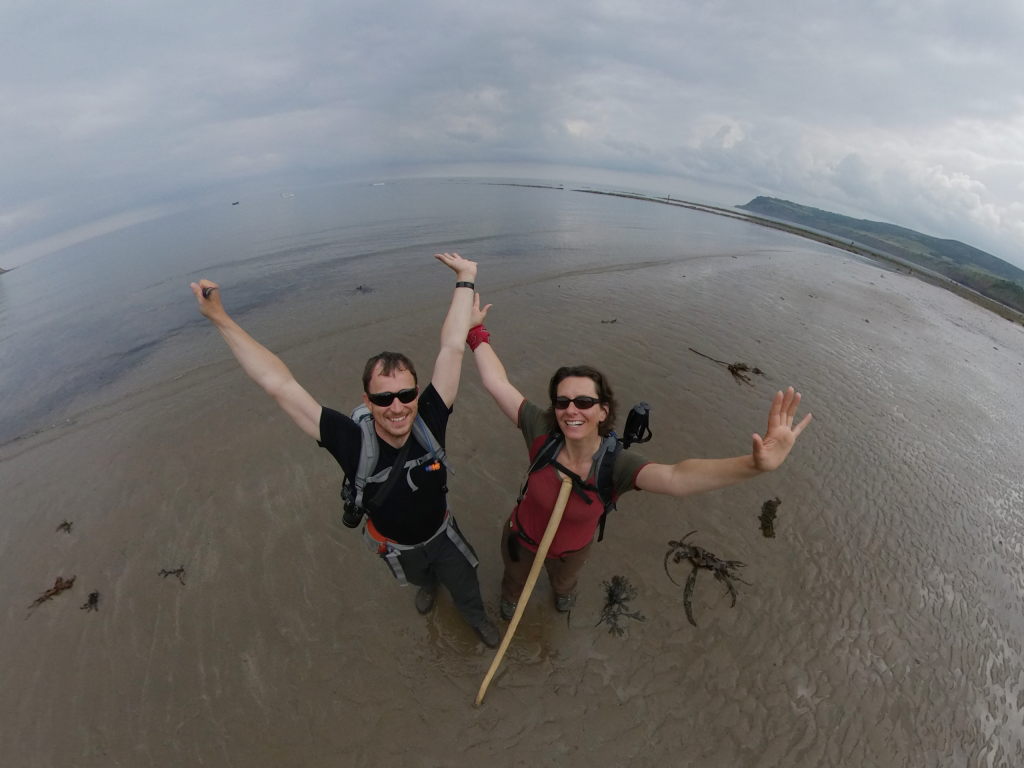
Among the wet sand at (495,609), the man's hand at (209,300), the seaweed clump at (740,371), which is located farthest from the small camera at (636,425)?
the seaweed clump at (740,371)

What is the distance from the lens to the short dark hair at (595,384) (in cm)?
276

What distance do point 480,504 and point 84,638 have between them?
4851 mm

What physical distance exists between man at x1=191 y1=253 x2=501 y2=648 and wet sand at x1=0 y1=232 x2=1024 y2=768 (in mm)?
1825

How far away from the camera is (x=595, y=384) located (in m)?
2.75

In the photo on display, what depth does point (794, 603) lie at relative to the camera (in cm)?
480

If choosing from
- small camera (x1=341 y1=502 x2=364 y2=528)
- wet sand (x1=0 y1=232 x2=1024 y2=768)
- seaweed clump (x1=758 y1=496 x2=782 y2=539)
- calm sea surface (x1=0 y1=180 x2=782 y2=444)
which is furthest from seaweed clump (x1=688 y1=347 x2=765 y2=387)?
calm sea surface (x1=0 y1=180 x2=782 y2=444)

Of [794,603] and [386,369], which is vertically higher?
[386,369]

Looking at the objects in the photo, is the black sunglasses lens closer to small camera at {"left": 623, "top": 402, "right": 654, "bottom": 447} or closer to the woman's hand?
small camera at {"left": 623, "top": 402, "right": 654, "bottom": 447}

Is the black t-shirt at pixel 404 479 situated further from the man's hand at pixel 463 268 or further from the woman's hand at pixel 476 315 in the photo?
the man's hand at pixel 463 268

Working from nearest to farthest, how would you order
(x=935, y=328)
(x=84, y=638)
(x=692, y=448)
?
(x=84, y=638), (x=692, y=448), (x=935, y=328)

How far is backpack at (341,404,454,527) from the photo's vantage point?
108 inches

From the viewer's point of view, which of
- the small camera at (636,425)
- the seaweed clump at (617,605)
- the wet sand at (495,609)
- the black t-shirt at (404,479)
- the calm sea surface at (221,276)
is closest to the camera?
the black t-shirt at (404,479)

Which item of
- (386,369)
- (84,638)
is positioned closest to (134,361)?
(84,638)

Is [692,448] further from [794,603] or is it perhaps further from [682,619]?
[682,619]
